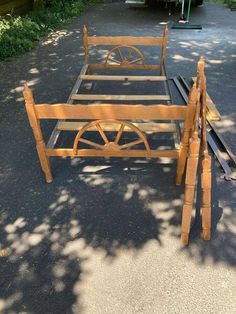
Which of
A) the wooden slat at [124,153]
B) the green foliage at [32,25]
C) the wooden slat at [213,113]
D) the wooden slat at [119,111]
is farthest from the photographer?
the green foliage at [32,25]

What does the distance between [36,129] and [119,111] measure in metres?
0.91

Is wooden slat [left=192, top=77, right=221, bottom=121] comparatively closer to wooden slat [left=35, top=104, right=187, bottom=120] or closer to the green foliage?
wooden slat [left=35, top=104, right=187, bottom=120]

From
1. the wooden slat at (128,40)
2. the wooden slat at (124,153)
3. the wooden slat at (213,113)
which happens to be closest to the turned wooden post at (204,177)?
the wooden slat at (124,153)

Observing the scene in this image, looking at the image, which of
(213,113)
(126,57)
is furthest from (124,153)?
(126,57)

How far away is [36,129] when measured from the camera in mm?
3262

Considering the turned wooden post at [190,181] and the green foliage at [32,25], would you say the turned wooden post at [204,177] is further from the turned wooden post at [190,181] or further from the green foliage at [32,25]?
the green foliage at [32,25]

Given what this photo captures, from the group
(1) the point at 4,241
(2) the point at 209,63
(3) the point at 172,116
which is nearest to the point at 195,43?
(2) the point at 209,63

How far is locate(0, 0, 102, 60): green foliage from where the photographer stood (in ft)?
26.5

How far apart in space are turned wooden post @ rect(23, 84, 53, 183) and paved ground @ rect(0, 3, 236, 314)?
9.8 inches

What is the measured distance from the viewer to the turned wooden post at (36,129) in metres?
3.07

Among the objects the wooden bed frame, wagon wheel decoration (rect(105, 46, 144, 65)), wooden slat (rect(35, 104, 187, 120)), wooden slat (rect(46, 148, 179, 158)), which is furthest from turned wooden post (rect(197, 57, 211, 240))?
wagon wheel decoration (rect(105, 46, 144, 65))

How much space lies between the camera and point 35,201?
3611 mm

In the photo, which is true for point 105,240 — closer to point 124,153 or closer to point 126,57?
point 124,153

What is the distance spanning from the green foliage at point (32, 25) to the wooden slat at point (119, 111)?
18.2ft
